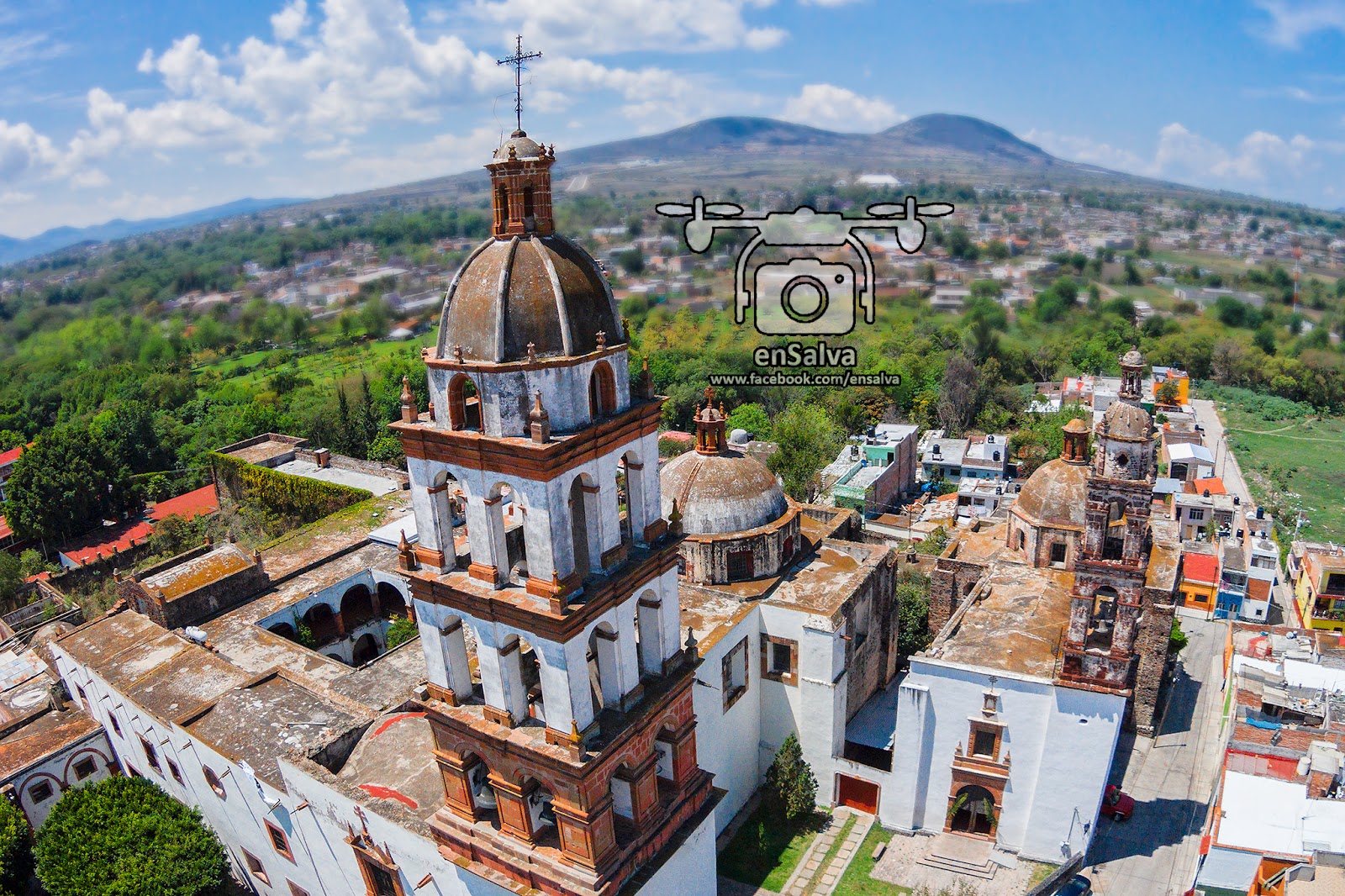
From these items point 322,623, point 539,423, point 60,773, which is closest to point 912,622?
point 322,623

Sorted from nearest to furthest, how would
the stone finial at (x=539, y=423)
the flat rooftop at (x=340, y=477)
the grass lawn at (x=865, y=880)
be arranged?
1. the stone finial at (x=539, y=423)
2. the grass lawn at (x=865, y=880)
3. the flat rooftop at (x=340, y=477)

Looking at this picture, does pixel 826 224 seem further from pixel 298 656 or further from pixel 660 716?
pixel 660 716

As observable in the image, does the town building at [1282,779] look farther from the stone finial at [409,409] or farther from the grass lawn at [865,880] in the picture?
the stone finial at [409,409]

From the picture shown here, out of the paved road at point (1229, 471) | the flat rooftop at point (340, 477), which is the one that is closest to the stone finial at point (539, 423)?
the flat rooftop at point (340, 477)

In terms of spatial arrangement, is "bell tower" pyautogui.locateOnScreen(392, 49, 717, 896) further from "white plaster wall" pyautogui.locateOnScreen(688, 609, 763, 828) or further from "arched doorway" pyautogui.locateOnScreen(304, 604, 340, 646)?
"arched doorway" pyautogui.locateOnScreen(304, 604, 340, 646)

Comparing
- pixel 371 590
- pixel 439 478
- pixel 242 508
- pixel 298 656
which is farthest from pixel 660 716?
pixel 242 508

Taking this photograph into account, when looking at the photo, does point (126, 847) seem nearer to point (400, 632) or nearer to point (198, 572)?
point (400, 632)
